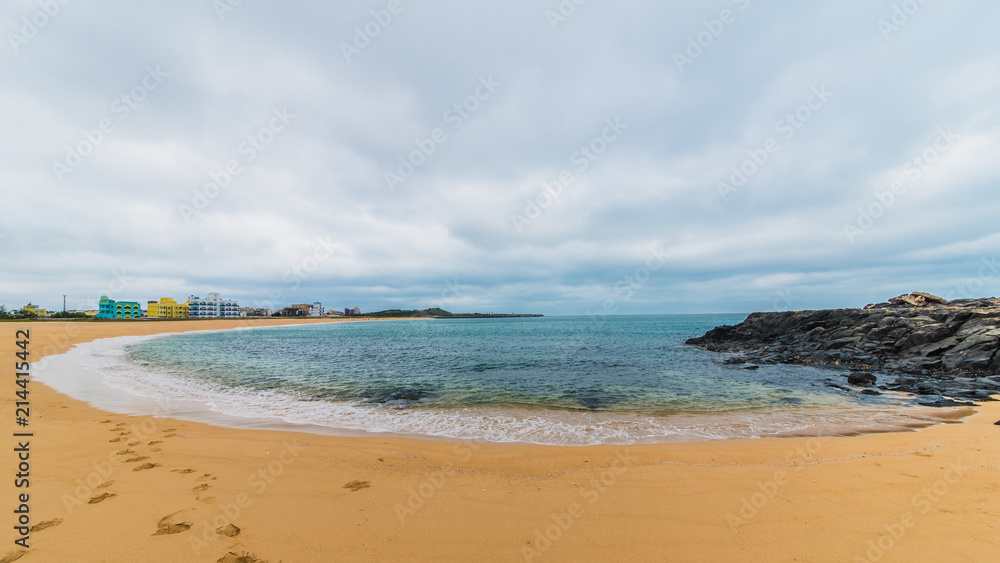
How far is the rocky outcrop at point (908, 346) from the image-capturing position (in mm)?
18328

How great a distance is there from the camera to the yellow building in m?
138

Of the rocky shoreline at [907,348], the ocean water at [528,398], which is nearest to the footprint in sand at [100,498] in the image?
the ocean water at [528,398]

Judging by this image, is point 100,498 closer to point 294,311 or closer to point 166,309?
point 166,309

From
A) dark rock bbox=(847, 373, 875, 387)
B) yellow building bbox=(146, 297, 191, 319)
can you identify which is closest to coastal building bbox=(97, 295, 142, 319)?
yellow building bbox=(146, 297, 191, 319)

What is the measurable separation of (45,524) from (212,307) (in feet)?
632

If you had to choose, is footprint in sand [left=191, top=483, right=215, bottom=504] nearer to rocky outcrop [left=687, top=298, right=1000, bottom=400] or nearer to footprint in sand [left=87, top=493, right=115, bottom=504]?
footprint in sand [left=87, top=493, right=115, bottom=504]

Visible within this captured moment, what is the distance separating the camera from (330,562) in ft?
14.4

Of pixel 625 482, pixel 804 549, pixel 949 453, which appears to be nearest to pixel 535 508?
pixel 625 482

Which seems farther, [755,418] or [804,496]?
[755,418]

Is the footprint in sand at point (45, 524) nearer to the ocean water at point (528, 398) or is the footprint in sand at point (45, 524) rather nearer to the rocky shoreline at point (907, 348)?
the ocean water at point (528, 398)

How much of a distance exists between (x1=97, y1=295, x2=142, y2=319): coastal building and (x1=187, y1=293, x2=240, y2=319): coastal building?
16141 mm

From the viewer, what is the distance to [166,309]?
13962 cm

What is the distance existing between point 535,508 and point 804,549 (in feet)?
11.9

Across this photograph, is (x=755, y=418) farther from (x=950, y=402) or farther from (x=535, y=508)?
(x=535, y=508)
